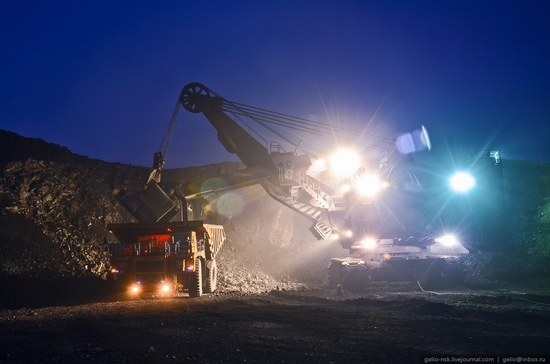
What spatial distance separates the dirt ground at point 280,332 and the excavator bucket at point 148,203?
509 centimetres

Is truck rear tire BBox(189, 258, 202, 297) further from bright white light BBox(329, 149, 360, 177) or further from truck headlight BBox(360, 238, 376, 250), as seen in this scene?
bright white light BBox(329, 149, 360, 177)

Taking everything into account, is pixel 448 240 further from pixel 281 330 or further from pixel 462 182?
pixel 281 330

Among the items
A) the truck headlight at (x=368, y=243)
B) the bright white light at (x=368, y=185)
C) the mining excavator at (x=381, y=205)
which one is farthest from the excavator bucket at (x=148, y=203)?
the bright white light at (x=368, y=185)

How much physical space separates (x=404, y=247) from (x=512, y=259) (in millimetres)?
8703

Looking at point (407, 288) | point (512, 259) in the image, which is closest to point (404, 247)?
point (407, 288)

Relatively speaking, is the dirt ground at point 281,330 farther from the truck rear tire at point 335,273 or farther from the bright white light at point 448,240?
the bright white light at point 448,240

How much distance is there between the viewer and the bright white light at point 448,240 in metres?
18.9

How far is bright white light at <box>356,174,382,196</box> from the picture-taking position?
19422 mm

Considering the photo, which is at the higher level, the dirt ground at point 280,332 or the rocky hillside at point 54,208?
the rocky hillside at point 54,208

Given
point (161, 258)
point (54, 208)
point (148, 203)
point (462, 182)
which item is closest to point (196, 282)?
point (161, 258)

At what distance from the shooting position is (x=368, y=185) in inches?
768

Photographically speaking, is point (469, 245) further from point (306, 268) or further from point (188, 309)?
point (188, 309)

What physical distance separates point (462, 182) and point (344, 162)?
21.6 feet

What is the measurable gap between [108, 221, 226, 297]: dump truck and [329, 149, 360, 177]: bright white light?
983 cm
